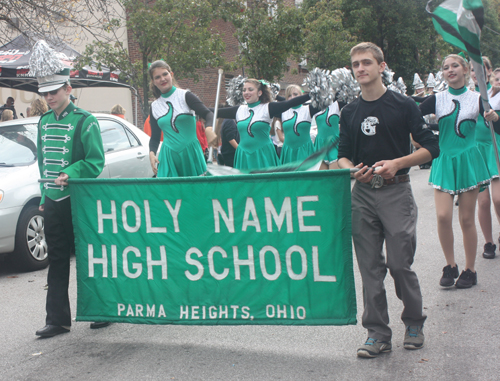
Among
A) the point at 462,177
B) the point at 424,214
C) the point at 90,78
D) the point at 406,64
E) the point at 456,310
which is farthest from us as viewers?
the point at 406,64

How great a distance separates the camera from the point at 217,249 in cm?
401

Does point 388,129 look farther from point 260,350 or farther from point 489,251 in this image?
point 489,251

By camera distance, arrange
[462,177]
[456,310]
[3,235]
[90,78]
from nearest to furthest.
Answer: [456,310], [462,177], [3,235], [90,78]

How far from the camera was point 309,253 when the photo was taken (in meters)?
3.84

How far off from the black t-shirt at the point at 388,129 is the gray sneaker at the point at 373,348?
3.61 ft

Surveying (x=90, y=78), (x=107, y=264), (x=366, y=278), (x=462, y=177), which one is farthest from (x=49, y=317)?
(x=90, y=78)

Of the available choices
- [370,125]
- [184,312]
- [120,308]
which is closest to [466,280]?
[370,125]

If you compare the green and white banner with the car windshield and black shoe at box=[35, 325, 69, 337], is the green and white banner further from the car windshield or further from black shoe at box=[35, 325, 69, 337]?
the car windshield

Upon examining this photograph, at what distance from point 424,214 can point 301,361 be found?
6.35 meters

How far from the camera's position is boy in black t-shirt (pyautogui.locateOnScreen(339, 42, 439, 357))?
383cm

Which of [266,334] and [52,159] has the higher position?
[52,159]

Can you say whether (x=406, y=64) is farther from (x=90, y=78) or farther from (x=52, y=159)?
(x=52, y=159)

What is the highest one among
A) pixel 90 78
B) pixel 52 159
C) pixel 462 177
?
pixel 90 78

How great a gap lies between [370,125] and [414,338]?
1.43 m
